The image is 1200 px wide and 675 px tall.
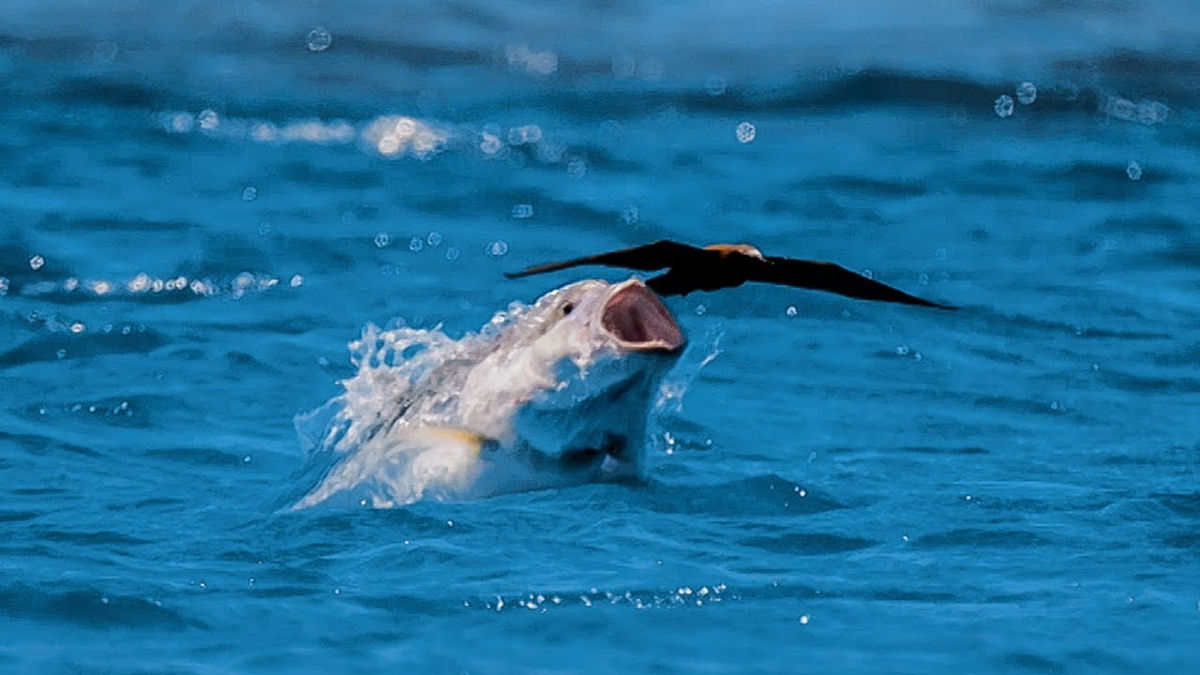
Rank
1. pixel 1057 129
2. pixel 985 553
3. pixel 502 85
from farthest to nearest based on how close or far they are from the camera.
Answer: pixel 502 85, pixel 1057 129, pixel 985 553

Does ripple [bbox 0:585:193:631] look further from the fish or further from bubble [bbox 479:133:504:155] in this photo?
bubble [bbox 479:133:504:155]

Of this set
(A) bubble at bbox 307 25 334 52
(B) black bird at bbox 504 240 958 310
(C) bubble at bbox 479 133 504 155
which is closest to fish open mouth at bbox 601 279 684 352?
(B) black bird at bbox 504 240 958 310

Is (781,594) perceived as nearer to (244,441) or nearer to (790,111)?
(244,441)

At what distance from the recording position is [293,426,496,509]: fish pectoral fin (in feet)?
22.2

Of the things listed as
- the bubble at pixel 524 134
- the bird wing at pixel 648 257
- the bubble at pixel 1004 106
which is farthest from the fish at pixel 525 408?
the bubble at pixel 1004 106

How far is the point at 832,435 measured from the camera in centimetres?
866

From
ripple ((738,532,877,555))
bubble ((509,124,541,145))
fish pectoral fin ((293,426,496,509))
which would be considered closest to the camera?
fish pectoral fin ((293,426,496,509))

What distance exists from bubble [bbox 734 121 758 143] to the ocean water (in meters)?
0.05

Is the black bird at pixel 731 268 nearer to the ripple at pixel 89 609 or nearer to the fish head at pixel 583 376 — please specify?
the fish head at pixel 583 376

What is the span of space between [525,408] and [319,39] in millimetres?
9944

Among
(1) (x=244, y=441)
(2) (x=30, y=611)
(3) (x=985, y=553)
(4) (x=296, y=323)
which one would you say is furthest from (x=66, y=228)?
(3) (x=985, y=553)

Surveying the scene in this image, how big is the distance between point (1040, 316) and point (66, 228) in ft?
16.4

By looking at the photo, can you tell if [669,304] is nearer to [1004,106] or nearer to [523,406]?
[523,406]

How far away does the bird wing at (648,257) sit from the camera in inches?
208
